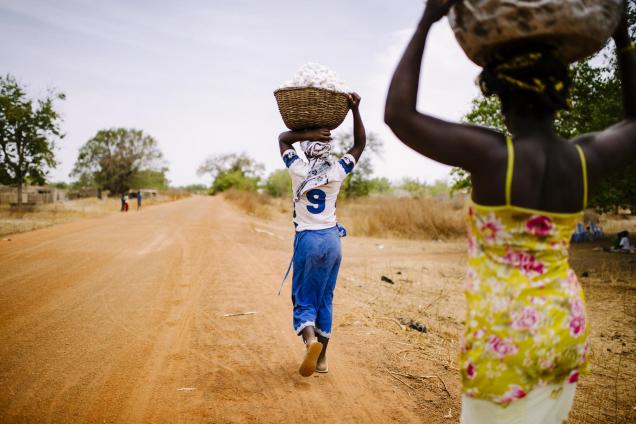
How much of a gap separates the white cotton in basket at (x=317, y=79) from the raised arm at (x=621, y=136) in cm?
181

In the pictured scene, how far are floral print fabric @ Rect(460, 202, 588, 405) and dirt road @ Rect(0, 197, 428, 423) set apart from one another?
6.11 feet

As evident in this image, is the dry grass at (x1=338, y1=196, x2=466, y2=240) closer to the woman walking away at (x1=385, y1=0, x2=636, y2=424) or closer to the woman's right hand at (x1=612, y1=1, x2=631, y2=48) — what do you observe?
the woman's right hand at (x1=612, y1=1, x2=631, y2=48)

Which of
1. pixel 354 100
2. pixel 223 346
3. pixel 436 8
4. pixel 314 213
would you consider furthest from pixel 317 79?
pixel 223 346

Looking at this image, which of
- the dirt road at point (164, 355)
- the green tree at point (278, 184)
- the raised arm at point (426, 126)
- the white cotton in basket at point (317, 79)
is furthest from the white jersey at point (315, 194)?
the green tree at point (278, 184)

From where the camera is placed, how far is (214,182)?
9506cm

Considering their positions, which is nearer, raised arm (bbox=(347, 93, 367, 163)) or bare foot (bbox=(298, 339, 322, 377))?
bare foot (bbox=(298, 339, 322, 377))

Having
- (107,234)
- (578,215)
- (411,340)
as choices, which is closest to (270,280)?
(411,340)

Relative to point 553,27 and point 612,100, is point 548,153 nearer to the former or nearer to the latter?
point 553,27

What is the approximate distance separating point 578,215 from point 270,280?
6.41m

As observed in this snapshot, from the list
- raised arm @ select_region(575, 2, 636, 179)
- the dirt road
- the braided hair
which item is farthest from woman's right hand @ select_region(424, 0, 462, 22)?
the dirt road

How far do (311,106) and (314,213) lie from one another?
2.68 feet

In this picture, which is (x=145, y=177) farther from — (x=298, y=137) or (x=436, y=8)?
(x=436, y=8)

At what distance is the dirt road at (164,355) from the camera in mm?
3064

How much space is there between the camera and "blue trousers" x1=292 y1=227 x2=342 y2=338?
10.9 ft
